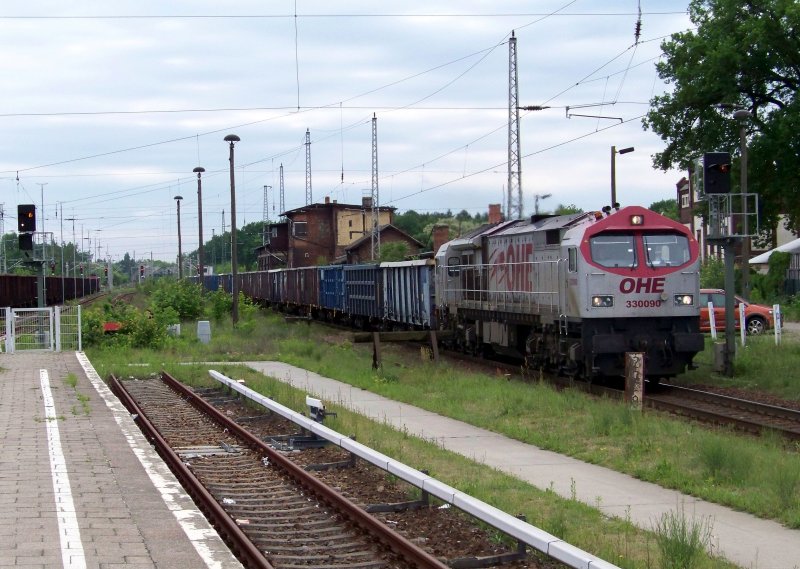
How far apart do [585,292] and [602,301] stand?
14.3 inches

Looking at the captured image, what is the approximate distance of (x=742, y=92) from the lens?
36625 mm

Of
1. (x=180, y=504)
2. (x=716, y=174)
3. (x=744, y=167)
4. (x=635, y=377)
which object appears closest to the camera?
(x=180, y=504)

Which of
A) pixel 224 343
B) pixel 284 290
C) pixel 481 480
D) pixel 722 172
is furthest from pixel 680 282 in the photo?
pixel 284 290

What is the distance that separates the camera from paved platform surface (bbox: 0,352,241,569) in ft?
24.1

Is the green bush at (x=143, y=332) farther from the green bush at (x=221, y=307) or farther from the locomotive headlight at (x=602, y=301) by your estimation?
the locomotive headlight at (x=602, y=301)

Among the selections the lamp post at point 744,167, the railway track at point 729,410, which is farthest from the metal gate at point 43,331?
the lamp post at point 744,167

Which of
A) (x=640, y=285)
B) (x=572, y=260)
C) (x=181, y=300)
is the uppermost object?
(x=572, y=260)

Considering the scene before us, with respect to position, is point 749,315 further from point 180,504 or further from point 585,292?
point 180,504

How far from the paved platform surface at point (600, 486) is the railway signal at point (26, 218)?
13264 mm

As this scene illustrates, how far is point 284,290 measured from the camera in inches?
2201

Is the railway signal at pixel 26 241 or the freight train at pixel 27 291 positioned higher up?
the railway signal at pixel 26 241

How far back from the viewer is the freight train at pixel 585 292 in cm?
Answer: 1845

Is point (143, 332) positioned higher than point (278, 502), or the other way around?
point (143, 332)

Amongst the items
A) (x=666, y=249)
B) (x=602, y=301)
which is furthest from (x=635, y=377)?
(x=666, y=249)
